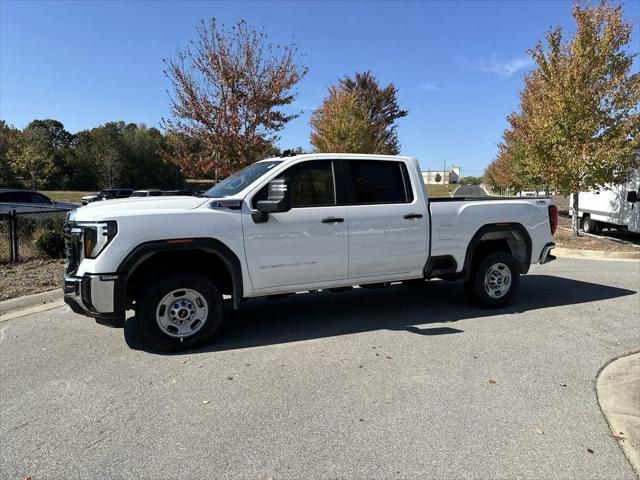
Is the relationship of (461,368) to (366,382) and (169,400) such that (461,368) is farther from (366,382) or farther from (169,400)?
(169,400)

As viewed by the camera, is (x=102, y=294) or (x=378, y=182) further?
(x=378, y=182)

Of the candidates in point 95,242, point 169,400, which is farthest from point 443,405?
point 95,242

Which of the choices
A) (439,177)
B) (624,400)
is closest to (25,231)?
(624,400)

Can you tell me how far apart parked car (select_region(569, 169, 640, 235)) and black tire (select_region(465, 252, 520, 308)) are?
9.17 meters

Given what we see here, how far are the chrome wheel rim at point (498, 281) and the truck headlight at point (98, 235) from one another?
467cm

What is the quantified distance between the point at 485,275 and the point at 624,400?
2.80 m

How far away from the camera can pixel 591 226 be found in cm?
1764

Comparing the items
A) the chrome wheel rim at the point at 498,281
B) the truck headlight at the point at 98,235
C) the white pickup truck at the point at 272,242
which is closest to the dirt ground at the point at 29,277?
the white pickup truck at the point at 272,242

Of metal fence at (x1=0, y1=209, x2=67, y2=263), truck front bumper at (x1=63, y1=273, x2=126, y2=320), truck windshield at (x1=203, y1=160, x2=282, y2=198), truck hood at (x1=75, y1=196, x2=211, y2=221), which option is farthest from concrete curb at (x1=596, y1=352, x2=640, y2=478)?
metal fence at (x1=0, y1=209, x2=67, y2=263)

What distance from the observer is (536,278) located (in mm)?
9008

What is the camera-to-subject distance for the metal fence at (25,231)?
9695 millimetres

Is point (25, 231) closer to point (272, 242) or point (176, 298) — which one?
point (176, 298)

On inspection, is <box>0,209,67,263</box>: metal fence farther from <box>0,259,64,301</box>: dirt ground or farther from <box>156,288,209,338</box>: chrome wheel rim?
<box>156,288,209,338</box>: chrome wheel rim

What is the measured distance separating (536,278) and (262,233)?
6031mm
